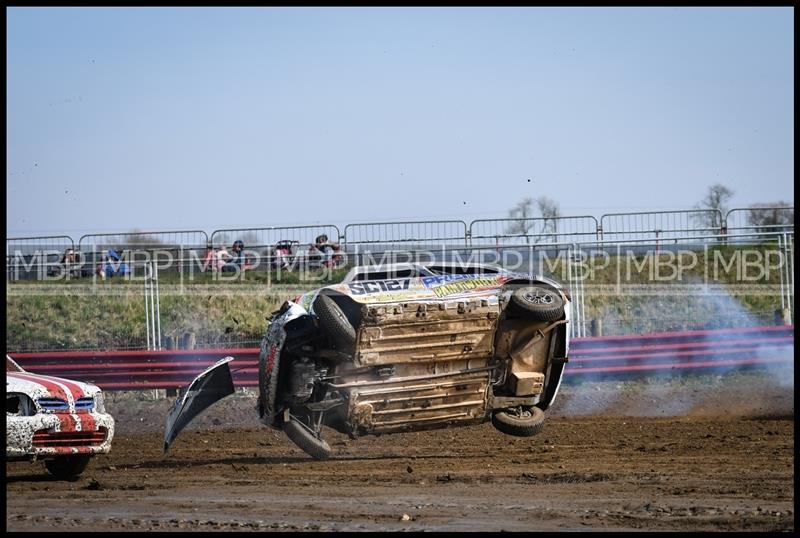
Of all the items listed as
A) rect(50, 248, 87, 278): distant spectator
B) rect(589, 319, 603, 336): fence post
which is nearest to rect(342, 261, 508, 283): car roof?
rect(589, 319, 603, 336): fence post

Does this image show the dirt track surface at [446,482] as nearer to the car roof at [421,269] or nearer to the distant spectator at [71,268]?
the car roof at [421,269]

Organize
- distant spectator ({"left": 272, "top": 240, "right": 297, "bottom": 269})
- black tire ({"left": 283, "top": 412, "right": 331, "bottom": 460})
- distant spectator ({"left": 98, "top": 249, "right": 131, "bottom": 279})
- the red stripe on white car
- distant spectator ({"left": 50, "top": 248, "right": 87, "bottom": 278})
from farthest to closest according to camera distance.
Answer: distant spectator ({"left": 50, "top": 248, "right": 87, "bottom": 278})
distant spectator ({"left": 98, "top": 249, "right": 131, "bottom": 279})
distant spectator ({"left": 272, "top": 240, "right": 297, "bottom": 269})
black tire ({"left": 283, "top": 412, "right": 331, "bottom": 460})
the red stripe on white car

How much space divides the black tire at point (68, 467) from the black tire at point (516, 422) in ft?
13.7

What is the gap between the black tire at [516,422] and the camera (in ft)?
34.4

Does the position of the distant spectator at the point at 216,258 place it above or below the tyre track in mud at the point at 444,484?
above

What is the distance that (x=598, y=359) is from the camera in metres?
18.3

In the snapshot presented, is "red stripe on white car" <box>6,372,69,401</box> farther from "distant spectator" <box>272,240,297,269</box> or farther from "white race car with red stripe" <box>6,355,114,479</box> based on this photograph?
"distant spectator" <box>272,240,297,269</box>

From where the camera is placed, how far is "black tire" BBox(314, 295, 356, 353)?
31.2ft

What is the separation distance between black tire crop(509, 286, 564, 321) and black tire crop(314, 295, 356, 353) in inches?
66.4

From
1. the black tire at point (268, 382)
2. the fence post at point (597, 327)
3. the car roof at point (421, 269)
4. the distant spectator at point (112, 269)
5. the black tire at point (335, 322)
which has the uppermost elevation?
the car roof at point (421, 269)


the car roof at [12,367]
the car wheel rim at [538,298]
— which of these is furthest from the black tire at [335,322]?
the car roof at [12,367]

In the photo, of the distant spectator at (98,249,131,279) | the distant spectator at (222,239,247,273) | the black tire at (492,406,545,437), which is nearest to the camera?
the black tire at (492,406,545,437)

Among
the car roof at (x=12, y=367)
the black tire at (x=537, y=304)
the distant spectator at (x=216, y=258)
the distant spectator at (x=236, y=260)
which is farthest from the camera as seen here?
the distant spectator at (x=216, y=258)

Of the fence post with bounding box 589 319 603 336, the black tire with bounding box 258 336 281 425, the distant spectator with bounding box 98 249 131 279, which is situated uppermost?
the distant spectator with bounding box 98 249 131 279
